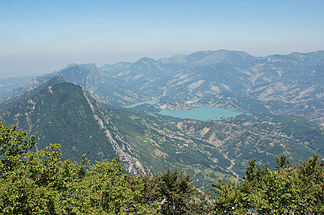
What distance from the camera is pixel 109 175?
3294 centimetres

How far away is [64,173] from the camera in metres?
34.2

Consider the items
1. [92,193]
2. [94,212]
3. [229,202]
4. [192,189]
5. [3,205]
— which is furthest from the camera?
[192,189]

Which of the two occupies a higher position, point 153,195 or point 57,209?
point 57,209

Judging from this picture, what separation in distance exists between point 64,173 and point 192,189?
30433mm

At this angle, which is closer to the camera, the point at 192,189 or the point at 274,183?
the point at 274,183

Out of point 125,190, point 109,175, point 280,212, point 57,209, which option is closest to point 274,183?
point 280,212

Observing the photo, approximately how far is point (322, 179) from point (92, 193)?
47766mm

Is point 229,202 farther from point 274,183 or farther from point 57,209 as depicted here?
point 57,209

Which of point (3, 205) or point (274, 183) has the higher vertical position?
point (3, 205)

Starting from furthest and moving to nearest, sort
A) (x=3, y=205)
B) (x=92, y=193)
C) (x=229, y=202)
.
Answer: (x=229, y=202)
(x=92, y=193)
(x=3, y=205)

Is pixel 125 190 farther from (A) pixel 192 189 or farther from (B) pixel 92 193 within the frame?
(A) pixel 192 189

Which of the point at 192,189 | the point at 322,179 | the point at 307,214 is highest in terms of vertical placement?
the point at 307,214

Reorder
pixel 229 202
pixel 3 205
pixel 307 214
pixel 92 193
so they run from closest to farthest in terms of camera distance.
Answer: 1. pixel 3 205
2. pixel 92 193
3. pixel 307 214
4. pixel 229 202

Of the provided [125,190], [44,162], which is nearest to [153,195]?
[125,190]
